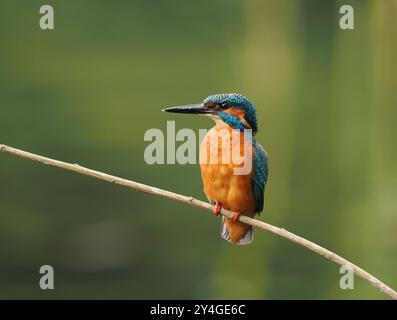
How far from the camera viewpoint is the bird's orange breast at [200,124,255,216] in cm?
364

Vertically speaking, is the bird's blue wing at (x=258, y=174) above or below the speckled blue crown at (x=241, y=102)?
below

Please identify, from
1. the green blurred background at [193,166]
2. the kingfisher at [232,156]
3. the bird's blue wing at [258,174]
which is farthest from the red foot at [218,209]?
the green blurred background at [193,166]

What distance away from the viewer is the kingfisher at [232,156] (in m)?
3.65

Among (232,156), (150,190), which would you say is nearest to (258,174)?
(232,156)

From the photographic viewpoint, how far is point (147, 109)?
730 centimetres

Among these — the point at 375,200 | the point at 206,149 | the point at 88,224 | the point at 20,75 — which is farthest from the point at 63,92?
the point at 206,149

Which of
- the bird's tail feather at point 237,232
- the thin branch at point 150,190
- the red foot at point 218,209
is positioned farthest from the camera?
the bird's tail feather at point 237,232

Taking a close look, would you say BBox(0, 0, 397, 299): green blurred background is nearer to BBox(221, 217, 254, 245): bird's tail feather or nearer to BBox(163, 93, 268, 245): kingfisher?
BBox(221, 217, 254, 245): bird's tail feather

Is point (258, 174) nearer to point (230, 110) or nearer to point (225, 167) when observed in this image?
point (225, 167)

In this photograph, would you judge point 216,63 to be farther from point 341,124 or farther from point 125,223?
point 125,223

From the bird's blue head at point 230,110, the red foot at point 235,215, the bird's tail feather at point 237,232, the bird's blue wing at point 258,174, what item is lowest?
the bird's tail feather at point 237,232

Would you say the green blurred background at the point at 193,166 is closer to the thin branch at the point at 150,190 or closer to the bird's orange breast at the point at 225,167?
the bird's orange breast at the point at 225,167

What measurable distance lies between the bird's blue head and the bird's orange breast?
0.04 meters

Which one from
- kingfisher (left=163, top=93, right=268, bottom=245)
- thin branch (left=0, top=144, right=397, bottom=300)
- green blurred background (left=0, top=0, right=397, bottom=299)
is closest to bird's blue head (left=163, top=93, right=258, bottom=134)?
kingfisher (left=163, top=93, right=268, bottom=245)
